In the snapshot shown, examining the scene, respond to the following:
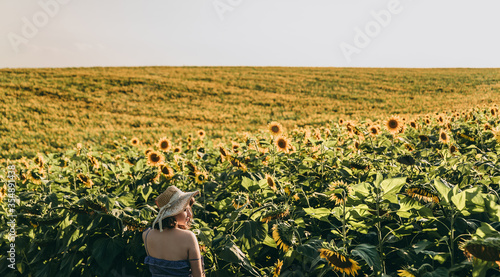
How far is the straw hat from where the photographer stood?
2.53 m

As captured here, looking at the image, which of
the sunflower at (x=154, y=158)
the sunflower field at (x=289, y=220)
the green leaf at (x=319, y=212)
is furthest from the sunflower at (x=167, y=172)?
the green leaf at (x=319, y=212)

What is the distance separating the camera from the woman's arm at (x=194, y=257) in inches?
98.0

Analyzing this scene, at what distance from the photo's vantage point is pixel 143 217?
2854mm

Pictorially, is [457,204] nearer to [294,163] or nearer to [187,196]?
[187,196]

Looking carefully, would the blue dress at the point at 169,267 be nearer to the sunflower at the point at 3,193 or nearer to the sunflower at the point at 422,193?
the sunflower at the point at 422,193

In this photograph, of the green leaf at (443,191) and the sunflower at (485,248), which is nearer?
the sunflower at (485,248)

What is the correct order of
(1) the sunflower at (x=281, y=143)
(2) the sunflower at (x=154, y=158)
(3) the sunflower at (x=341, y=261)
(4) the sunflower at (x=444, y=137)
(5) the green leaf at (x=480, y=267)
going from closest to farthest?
(5) the green leaf at (x=480, y=267), (3) the sunflower at (x=341, y=261), (2) the sunflower at (x=154, y=158), (1) the sunflower at (x=281, y=143), (4) the sunflower at (x=444, y=137)

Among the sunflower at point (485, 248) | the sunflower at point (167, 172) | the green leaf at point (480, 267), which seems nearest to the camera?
the sunflower at point (485, 248)

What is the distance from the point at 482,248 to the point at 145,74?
33616 millimetres

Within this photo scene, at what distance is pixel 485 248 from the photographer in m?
1.60

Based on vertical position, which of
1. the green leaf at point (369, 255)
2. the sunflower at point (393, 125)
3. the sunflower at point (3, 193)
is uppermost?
the sunflower at point (393, 125)

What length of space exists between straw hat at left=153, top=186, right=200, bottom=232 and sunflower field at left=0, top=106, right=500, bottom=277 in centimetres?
19

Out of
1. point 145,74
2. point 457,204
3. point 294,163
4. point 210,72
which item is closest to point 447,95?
point 210,72

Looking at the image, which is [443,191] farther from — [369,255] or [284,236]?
[284,236]
